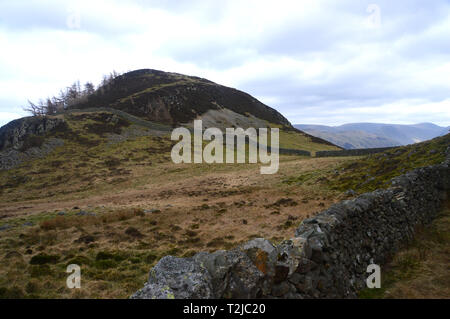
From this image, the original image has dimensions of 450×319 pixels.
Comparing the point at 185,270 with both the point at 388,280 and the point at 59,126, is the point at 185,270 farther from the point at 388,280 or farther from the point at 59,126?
the point at 59,126

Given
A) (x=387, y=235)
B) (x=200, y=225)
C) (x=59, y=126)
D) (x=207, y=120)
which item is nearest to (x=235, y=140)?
(x=207, y=120)

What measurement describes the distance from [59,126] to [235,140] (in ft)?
152

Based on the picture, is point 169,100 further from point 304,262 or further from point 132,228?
point 304,262

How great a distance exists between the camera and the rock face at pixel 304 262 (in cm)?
454

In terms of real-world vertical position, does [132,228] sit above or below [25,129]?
below

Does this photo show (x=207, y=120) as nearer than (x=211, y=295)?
No

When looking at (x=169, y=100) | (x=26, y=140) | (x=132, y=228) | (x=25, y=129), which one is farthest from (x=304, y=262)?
(x=169, y=100)

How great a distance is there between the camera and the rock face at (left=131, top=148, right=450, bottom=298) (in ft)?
14.9

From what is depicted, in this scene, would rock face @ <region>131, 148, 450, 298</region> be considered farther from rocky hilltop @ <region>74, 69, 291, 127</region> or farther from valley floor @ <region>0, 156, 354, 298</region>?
rocky hilltop @ <region>74, 69, 291, 127</region>

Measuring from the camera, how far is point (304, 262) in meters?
5.37

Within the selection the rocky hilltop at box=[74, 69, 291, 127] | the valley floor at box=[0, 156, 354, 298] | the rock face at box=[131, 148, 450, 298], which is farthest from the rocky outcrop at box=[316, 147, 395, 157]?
the rocky hilltop at box=[74, 69, 291, 127]

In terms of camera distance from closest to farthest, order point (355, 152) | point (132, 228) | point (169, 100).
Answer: point (132, 228) < point (355, 152) < point (169, 100)
